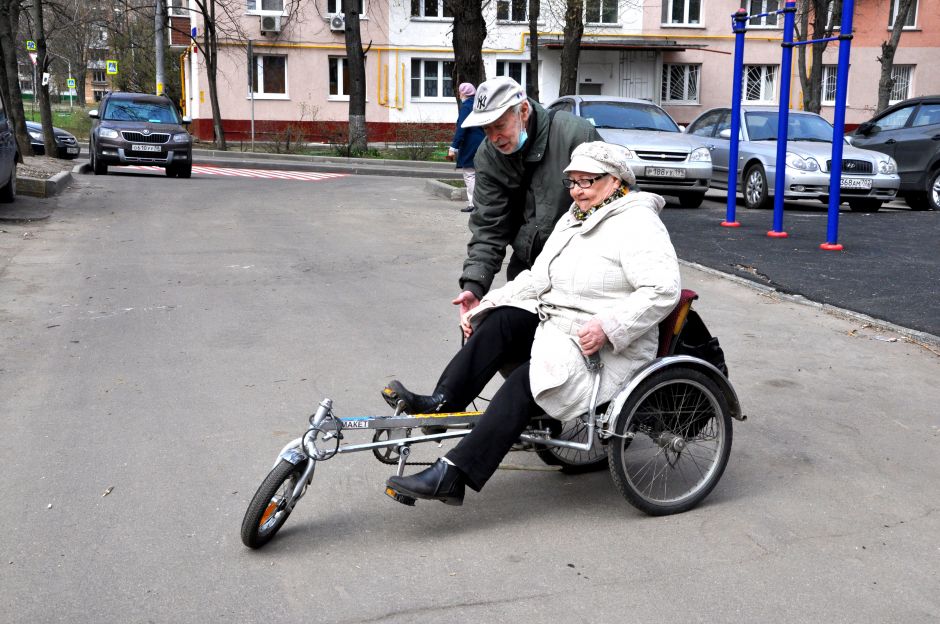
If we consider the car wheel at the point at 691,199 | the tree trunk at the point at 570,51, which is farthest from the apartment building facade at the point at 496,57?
the car wheel at the point at 691,199

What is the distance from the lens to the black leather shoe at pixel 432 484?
4.00 metres

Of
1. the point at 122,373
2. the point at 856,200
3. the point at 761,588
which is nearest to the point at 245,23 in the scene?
the point at 856,200

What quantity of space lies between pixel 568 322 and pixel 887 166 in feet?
43.9

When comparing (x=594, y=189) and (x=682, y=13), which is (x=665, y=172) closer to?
(x=594, y=189)

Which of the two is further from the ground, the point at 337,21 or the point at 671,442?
the point at 337,21

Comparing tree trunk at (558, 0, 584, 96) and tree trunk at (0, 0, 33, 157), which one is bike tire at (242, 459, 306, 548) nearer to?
tree trunk at (0, 0, 33, 157)

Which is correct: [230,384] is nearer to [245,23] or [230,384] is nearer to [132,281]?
[132,281]

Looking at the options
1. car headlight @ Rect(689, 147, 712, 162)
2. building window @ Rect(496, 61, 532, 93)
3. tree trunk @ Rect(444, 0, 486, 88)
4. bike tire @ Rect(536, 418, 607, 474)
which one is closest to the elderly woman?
bike tire @ Rect(536, 418, 607, 474)

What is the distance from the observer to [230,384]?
6215 millimetres

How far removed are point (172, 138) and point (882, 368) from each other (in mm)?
18790

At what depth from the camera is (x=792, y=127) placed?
17.4m

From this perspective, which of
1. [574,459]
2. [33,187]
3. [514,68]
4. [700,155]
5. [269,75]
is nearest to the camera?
[574,459]

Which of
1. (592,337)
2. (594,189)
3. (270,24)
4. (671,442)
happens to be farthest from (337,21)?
(592,337)

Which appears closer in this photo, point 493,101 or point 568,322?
point 568,322
